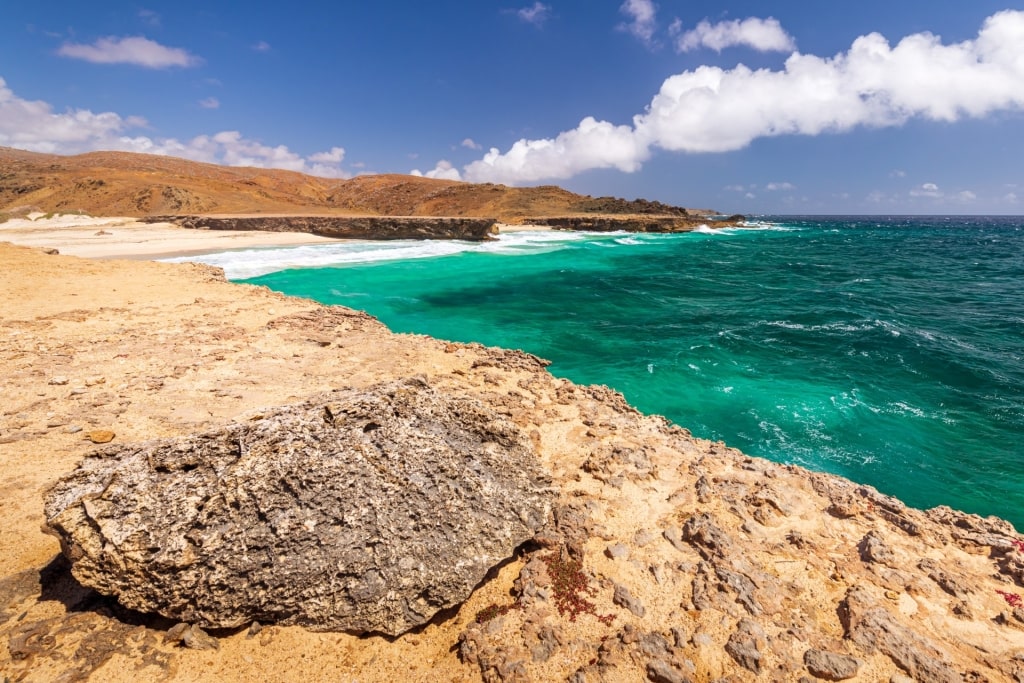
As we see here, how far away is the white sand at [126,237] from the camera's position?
29.1 metres

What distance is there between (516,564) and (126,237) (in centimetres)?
4508

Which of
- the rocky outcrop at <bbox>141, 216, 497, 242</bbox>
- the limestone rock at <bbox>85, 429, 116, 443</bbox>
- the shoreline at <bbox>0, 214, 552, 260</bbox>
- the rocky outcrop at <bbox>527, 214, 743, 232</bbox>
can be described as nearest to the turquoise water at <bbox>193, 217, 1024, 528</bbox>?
the shoreline at <bbox>0, 214, 552, 260</bbox>

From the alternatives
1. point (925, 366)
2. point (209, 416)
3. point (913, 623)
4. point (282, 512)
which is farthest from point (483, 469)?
point (925, 366)

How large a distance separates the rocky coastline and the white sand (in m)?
30.3

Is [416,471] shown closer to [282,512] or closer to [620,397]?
[282,512]

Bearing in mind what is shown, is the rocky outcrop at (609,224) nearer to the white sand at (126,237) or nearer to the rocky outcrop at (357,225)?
the rocky outcrop at (357,225)

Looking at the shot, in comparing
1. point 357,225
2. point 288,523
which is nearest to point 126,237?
point 357,225

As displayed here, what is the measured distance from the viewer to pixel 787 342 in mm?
14078

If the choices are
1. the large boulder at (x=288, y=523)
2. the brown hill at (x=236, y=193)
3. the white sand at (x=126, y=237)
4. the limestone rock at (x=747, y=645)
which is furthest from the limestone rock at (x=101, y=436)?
the brown hill at (x=236, y=193)

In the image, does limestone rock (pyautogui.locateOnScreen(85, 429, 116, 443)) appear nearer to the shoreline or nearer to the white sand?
the shoreline

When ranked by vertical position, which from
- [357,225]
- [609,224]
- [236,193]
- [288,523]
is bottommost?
[288,523]

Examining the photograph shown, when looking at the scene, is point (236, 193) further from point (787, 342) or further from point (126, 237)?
point (787, 342)

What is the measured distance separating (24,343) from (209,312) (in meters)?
3.55

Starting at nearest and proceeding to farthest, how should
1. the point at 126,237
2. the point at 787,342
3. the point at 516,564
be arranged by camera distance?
the point at 516,564 < the point at 787,342 < the point at 126,237
